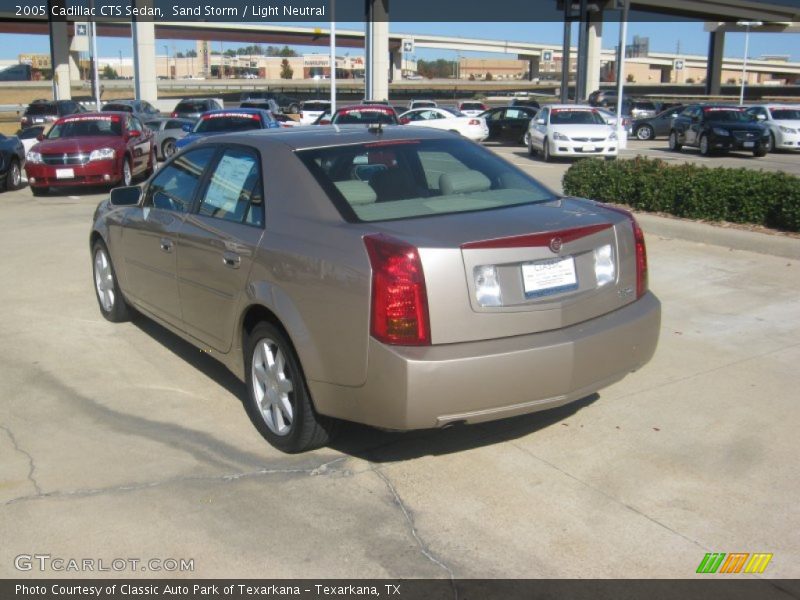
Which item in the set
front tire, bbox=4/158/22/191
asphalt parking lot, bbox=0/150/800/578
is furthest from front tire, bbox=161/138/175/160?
asphalt parking lot, bbox=0/150/800/578

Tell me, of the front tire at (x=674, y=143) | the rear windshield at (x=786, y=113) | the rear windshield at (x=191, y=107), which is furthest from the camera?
the rear windshield at (x=191, y=107)

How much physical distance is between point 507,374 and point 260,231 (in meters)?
1.61

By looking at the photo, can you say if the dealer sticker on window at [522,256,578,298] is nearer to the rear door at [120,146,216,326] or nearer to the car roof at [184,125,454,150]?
the car roof at [184,125,454,150]

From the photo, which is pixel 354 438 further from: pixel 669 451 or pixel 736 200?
pixel 736 200

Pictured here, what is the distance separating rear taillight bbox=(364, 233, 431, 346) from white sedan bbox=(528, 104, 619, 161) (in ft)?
65.4

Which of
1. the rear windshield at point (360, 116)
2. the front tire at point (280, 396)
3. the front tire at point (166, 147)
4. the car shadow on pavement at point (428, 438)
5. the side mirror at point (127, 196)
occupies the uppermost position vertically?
the rear windshield at point (360, 116)

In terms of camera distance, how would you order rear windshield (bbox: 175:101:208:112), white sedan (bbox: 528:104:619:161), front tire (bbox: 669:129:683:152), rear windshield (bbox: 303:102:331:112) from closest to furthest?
white sedan (bbox: 528:104:619:161) → front tire (bbox: 669:129:683:152) → rear windshield (bbox: 175:101:208:112) → rear windshield (bbox: 303:102:331:112)

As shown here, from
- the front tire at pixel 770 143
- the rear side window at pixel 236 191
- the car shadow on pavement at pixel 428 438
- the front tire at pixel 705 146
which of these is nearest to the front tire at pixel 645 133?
the front tire at pixel 770 143

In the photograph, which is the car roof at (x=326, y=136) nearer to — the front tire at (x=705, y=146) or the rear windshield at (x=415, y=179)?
the rear windshield at (x=415, y=179)

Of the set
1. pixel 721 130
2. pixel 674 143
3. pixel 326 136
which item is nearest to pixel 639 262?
pixel 326 136

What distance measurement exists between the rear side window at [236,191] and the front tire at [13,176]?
14.8m

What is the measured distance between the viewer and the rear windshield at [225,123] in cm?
1883
